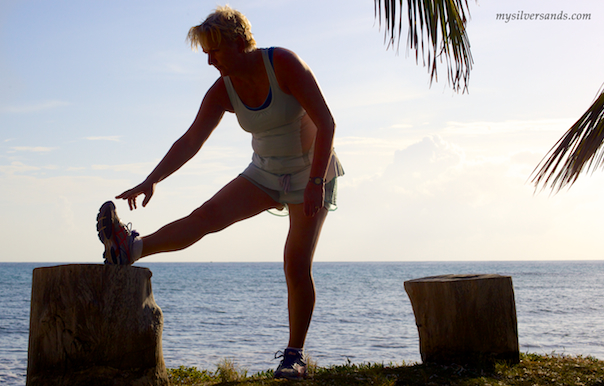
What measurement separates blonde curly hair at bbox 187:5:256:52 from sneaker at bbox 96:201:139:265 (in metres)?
1.05

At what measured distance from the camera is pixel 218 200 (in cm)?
328

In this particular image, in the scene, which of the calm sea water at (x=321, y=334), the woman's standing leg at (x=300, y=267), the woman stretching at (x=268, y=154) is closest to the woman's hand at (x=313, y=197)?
the woman stretching at (x=268, y=154)

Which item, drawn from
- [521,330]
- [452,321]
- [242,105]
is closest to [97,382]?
[242,105]

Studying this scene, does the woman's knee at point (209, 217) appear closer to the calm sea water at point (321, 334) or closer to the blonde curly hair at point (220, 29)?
the blonde curly hair at point (220, 29)

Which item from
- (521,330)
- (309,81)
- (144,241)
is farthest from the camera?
(521,330)

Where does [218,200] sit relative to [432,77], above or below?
below

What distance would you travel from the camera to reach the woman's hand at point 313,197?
316cm

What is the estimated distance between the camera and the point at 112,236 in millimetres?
2842

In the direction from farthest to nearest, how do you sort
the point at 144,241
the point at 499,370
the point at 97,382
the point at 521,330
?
the point at 521,330, the point at 499,370, the point at 144,241, the point at 97,382

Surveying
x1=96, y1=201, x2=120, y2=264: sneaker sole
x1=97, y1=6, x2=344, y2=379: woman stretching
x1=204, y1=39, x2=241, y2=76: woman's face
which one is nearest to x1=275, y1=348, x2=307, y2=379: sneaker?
x1=97, y1=6, x2=344, y2=379: woman stretching

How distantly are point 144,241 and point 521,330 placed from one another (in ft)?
46.1

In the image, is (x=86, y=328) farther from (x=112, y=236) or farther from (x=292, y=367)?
(x=292, y=367)

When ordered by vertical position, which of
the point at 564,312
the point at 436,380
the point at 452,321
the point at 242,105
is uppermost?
the point at 242,105

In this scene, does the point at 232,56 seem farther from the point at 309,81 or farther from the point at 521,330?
the point at 521,330
